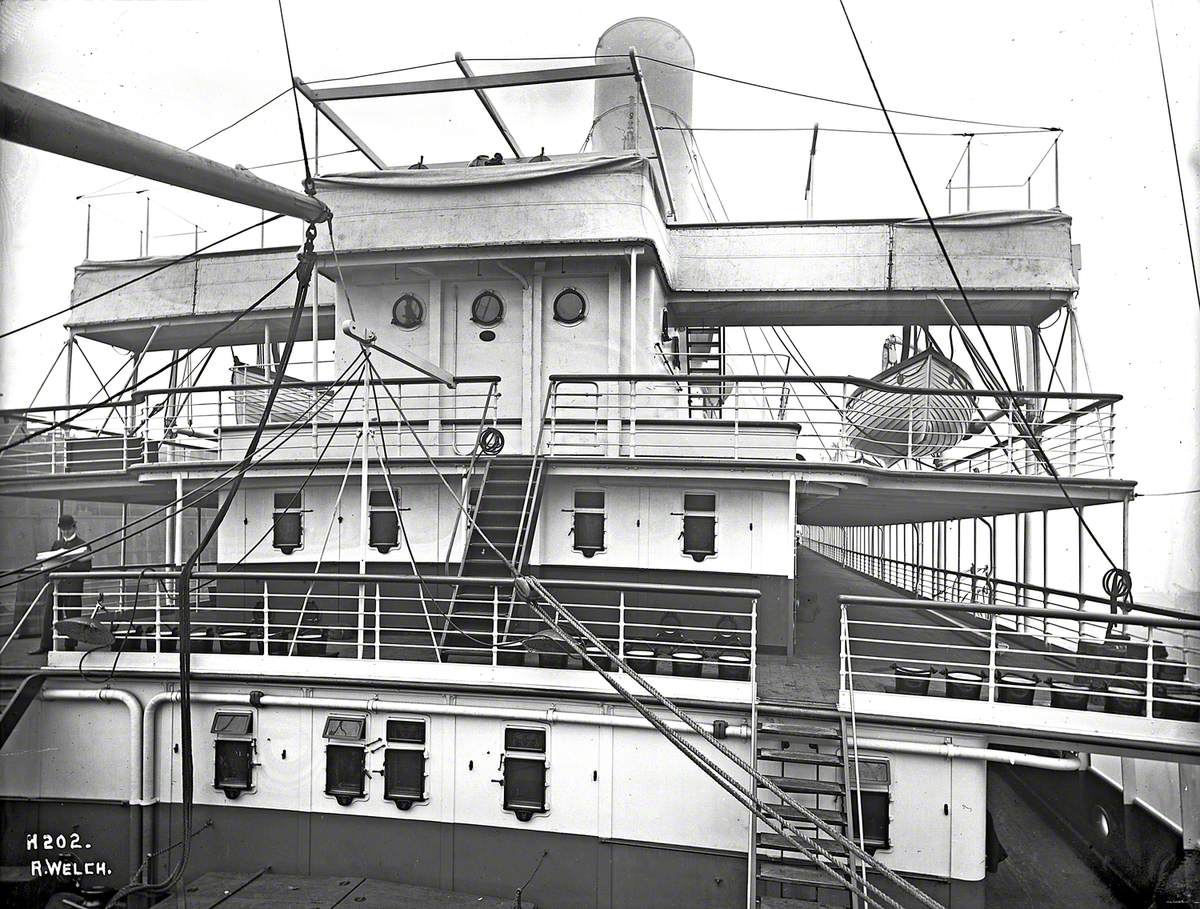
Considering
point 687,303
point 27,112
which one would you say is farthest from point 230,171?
point 687,303

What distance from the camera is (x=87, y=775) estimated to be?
27.1 feet

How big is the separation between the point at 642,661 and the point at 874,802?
2.44 meters

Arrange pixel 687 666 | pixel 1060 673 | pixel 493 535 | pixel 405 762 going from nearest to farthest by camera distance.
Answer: pixel 1060 673 < pixel 687 666 < pixel 405 762 < pixel 493 535

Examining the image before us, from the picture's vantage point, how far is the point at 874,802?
687 centimetres

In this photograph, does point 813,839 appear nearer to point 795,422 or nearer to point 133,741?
point 795,422

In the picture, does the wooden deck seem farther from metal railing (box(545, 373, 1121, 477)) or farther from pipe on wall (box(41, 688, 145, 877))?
metal railing (box(545, 373, 1121, 477))

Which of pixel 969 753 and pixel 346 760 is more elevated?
pixel 969 753

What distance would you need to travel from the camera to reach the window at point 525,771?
7500mm

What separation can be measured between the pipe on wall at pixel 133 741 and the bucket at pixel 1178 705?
32.6 feet

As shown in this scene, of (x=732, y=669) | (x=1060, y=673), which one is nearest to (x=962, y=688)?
(x=1060, y=673)

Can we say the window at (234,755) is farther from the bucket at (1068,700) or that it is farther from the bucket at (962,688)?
the bucket at (1068,700)

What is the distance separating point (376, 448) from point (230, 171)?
5.07m

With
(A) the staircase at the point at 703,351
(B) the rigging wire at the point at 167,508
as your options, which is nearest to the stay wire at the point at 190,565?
(B) the rigging wire at the point at 167,508

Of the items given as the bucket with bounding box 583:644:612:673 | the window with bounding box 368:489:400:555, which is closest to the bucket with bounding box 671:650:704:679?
the bucket with bounding box 583:644:612:673
